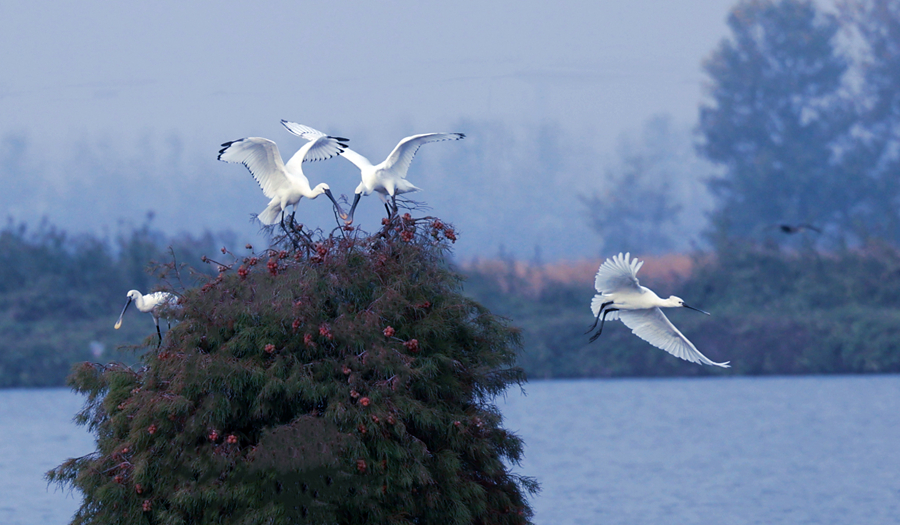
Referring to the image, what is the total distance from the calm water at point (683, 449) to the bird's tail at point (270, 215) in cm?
933

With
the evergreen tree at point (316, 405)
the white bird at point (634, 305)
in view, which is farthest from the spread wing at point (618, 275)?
the evergreen tree at point (316, 405)

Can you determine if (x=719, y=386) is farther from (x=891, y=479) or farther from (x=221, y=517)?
(x=221, y=517)

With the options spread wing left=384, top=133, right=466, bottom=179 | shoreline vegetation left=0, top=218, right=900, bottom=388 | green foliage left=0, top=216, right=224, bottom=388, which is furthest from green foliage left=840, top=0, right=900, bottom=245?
spread wing left=384, top=133, right=466, bottom=179

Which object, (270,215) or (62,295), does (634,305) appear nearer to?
(270,215)

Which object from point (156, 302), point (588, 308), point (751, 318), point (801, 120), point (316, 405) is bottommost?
point (316, 405)

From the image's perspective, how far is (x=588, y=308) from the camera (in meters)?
40.8

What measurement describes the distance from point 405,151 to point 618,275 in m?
2.77

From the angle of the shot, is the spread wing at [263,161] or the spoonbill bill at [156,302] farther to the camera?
the spread wing at [263,161]

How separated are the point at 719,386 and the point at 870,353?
4.88 metres

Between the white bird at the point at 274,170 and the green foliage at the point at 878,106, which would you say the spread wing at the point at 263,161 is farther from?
Answer: the green foliage at the point at 878,106

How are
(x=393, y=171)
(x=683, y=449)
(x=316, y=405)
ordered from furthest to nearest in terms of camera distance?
(x=683, y=449), (x=393, y=171), (x=316, y=405)

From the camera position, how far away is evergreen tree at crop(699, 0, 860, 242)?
5997 cm

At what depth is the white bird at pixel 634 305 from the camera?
1063 centimetres

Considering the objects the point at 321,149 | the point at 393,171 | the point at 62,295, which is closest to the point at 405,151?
the point at 393,171
